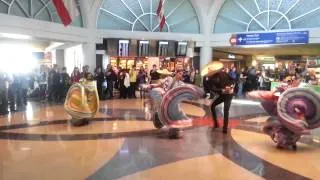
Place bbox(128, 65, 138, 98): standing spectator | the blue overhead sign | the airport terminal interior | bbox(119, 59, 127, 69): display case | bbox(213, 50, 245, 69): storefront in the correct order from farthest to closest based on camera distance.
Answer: bbox(213, 50, 245, 69): storefront → bbox(119, 59, 127, 69): display case → the blue overhead sign → bbox(128, 65, 138, 98): standing spectator → the airport terminal interior

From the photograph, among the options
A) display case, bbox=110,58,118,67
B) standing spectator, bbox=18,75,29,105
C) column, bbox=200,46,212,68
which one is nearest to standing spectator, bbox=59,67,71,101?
standing spectator, bbox=18,75,29,105

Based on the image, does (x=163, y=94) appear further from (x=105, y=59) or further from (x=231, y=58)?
(x=231, y=58)

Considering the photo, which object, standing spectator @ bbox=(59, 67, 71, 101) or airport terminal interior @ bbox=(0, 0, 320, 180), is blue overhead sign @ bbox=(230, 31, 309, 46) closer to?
airport terminal interior @ bbox=(0, 0, 320, 180)

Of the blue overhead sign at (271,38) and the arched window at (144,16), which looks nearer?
the blue overhead sign at (271,38)

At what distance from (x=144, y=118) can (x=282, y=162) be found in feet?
18.1

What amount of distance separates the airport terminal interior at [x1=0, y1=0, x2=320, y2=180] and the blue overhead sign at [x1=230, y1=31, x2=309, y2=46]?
5cm

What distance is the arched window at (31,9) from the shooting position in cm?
1653

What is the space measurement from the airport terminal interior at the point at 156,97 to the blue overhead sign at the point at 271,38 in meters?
0.05

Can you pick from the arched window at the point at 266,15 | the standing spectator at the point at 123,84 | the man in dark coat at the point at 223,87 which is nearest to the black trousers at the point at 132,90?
→ the standing spectator at the point at 123,84

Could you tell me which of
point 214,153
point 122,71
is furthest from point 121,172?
point 122,71

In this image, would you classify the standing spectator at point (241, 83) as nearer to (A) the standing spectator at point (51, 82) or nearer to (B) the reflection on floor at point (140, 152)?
(A) the standing spectator at point (51, 82)

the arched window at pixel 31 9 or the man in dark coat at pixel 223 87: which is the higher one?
the arched window at pixel 31 9

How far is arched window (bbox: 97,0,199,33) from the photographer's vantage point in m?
22.0

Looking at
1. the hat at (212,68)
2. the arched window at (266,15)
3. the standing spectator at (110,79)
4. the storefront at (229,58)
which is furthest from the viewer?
the storefront at (229,58)
